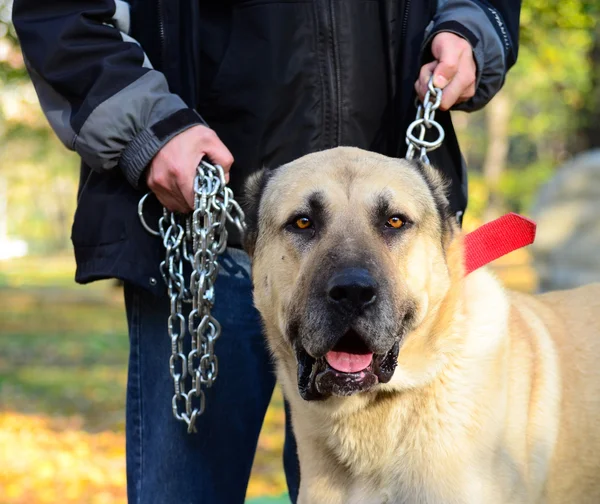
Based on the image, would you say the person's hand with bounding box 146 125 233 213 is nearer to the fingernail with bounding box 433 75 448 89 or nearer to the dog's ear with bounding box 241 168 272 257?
the dog's ear with bounding box 241 168 272 257

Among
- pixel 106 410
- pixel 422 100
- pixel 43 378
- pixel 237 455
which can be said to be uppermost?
pixel 422 100

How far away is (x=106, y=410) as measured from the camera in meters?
8.58

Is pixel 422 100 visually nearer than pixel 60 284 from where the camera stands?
Yes

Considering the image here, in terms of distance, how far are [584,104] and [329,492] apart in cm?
1009

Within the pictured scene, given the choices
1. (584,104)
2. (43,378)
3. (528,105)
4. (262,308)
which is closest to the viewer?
(262,308)

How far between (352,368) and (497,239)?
768 mm

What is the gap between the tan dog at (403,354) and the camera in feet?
8.28

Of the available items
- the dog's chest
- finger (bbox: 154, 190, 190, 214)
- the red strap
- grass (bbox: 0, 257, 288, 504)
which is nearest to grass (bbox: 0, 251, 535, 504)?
grass (bbox: 0, 257, 288, 504)

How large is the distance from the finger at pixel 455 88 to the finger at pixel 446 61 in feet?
0.08

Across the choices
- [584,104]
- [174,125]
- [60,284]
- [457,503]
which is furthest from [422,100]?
[60,284]

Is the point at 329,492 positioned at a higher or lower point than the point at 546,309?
lower

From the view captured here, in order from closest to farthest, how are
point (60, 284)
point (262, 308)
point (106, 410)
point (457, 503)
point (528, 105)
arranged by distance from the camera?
1. point (457, 503)
2. point (262, 308)
3. point (106, 410)
4. point (60, 284)
5. point (528, 105)

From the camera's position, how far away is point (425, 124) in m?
2.89

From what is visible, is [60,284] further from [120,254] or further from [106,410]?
[120,254]
